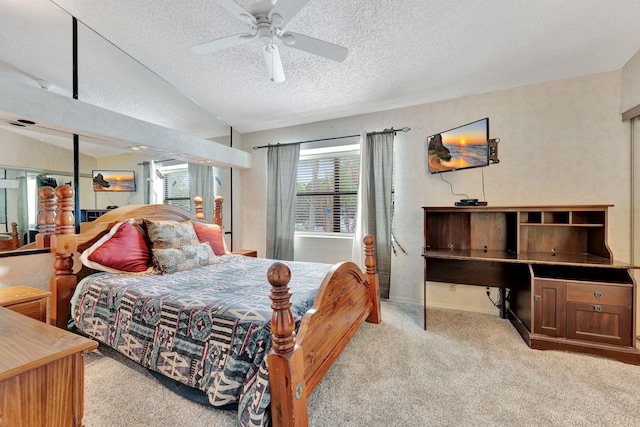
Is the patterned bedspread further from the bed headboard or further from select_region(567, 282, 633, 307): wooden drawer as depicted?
select_region(567, 282, 633, 307): wooden drawer

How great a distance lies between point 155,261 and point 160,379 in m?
1.03

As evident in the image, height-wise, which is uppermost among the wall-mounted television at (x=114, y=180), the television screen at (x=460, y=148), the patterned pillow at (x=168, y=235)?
the television screen at (x=460, y=148)

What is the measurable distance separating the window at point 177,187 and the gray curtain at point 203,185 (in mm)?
70

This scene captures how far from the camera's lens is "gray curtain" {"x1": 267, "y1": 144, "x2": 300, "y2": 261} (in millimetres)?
3998

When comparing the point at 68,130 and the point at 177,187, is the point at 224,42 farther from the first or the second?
the point at 177,187

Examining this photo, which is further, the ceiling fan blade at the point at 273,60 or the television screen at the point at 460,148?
the television screen at the point at 460,148

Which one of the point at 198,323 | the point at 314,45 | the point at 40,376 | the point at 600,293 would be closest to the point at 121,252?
the point at 198,323

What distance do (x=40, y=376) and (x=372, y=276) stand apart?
88.1 inches

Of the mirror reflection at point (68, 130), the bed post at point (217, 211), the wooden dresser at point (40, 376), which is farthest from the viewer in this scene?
the bed post at point (217, 211)

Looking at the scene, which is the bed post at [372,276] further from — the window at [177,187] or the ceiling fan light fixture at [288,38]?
the window at [177,187]

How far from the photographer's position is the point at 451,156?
9.18 feet

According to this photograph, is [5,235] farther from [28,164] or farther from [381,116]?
[381,116]

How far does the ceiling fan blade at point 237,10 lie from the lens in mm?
1560

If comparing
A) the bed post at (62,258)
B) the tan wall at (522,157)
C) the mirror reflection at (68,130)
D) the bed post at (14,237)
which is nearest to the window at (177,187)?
the mirror reflection at (68,130)
